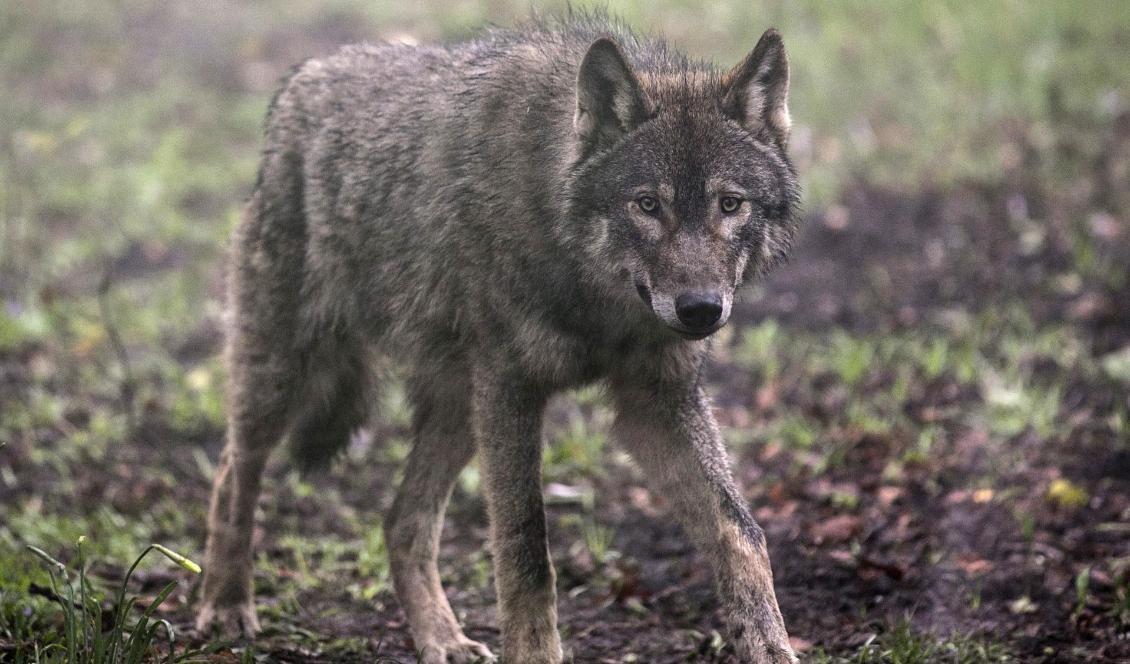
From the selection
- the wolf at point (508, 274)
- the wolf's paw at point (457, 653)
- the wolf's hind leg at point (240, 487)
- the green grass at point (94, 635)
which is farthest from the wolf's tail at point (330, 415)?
the green grass at point (94, 635)

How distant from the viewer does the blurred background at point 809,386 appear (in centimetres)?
504

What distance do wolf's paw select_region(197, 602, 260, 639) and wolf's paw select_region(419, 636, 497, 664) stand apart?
727 mm

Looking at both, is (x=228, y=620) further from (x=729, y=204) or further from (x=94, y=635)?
(x=729, y=204)

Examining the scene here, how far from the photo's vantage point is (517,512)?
4.44m

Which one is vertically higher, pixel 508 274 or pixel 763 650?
pixel 508 274

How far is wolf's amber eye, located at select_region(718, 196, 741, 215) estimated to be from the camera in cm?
409

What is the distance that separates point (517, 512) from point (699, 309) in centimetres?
109

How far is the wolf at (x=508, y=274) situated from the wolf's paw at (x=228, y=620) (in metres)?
0.01

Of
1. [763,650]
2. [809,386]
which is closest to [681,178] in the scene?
[763,650]

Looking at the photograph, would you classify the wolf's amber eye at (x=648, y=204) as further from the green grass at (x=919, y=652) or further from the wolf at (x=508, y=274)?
the green grass at (x=919, y=652)

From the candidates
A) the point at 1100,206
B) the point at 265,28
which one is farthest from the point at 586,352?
the point at 265,28

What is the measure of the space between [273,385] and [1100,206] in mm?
5740

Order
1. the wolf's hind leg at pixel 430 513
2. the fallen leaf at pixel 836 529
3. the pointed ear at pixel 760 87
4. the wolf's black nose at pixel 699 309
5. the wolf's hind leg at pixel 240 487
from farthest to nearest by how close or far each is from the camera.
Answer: the fallen leaf at pixel 836 529
the wolf's hind leg at pixel 240 487
the wolf's hind leg at pixel 430 513
the pointed ear at pixel 760 87
the wolf's black nose at pixel 699 309

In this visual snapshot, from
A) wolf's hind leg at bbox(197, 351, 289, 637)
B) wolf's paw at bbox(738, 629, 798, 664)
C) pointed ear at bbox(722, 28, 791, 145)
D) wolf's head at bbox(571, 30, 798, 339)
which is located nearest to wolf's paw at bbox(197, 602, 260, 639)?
wolf's hind leg at bbox(197, 351, 289, 637)
